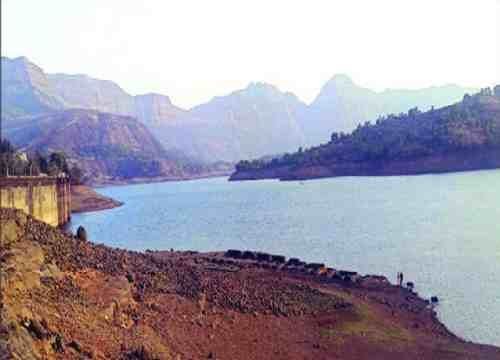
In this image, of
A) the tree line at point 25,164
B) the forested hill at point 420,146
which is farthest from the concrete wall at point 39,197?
the forested hill at point 420,146

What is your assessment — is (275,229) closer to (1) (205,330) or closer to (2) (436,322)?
(2) (436,322)

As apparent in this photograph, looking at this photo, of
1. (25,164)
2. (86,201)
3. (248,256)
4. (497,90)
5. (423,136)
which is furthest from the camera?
(497,90)

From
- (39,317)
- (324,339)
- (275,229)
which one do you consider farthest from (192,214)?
(39,317)

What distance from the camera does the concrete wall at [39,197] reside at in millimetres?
56994

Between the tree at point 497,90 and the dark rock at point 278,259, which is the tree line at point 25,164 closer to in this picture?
the dark rock at point 278,259

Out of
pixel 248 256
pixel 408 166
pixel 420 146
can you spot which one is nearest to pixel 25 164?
pixel 248 256

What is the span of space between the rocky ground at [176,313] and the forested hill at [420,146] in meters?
114

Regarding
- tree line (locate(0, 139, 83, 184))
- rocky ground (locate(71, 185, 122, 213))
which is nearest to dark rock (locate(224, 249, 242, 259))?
tree line (locate(0, 139, 83, 184))

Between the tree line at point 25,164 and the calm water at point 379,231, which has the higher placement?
the tree line at point 25,164

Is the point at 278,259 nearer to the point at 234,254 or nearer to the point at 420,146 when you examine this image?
the point at 234,254

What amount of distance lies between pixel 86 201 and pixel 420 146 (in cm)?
8239

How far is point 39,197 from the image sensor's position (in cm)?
6950

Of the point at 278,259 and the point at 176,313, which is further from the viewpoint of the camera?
the point at 278,259

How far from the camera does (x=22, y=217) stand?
1258 inches
